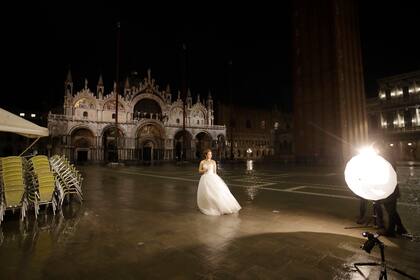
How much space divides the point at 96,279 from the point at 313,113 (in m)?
28.3

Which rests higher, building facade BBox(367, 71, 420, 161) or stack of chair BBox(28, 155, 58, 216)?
building facade BBox(367, 71, 420, 161)

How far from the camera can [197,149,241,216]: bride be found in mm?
6074

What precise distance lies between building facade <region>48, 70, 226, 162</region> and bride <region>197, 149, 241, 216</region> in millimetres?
31094

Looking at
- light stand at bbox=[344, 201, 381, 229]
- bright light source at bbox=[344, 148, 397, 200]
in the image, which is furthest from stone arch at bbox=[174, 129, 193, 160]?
bright light source at bbox=[344, 148, 397, 200]

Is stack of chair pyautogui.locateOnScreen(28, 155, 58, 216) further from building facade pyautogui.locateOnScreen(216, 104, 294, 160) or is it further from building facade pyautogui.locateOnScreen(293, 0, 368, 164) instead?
building facade pyautogui.locateOnScreen(216, 104, 294, 160)

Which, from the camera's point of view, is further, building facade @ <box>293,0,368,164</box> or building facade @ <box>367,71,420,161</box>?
building facade @ <box>367,71,420,161</box>

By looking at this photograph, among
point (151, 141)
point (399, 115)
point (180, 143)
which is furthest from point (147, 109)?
point (399, 115)

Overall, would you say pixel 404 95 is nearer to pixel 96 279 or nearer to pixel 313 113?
pixel 313 113

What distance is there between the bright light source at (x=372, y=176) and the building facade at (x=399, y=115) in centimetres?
3922

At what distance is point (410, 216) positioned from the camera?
18.5 feet

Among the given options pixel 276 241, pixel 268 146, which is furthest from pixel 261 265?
pixel 268 146

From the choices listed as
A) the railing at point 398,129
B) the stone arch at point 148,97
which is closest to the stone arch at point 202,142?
the stone arch at point 148,97

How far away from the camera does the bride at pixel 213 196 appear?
19.9 feet

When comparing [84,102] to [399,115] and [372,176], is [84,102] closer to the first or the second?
[372,176]
